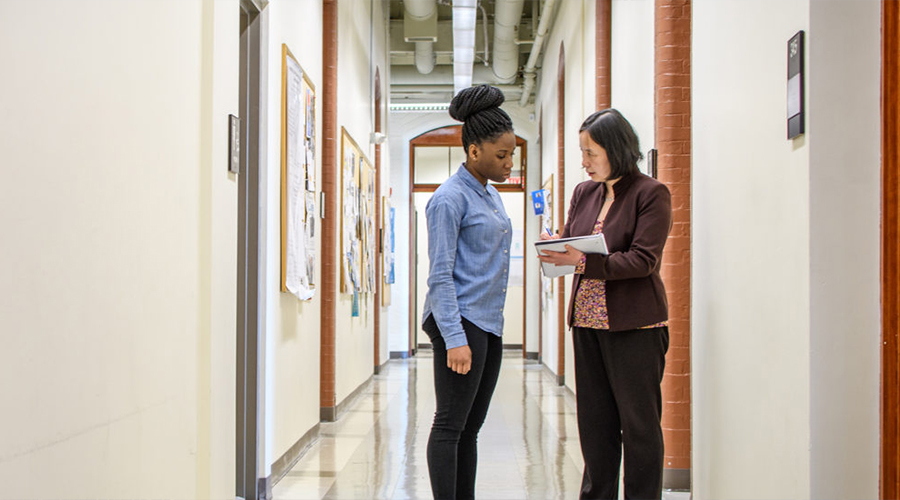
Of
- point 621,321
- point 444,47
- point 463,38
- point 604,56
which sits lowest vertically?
point 621,321

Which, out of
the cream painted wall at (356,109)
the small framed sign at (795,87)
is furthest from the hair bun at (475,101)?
the cream painted wall at (356,109)

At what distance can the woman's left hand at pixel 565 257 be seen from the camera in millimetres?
2363

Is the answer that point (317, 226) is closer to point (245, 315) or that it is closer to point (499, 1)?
point (245, 315)

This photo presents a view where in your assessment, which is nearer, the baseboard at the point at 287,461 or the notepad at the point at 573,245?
the notepad at the point at 573,245

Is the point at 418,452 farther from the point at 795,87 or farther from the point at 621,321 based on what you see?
the point at 795,87

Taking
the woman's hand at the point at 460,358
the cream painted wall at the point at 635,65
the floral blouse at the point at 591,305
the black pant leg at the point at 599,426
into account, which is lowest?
the black pant leg at the point at 599,426

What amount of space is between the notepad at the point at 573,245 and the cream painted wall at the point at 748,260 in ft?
1.55

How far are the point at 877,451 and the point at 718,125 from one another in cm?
133

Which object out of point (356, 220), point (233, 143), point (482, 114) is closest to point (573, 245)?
point (482, 114)

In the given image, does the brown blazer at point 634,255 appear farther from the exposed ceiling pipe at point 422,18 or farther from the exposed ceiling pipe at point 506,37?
the exposed ceiling pipe at point 422,18

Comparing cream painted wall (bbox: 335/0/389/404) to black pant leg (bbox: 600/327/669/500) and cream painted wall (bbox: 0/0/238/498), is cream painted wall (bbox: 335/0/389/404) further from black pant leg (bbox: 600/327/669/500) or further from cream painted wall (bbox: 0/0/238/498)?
black pant leg (bbox: 600/327/669/500)

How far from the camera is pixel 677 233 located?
138 inches

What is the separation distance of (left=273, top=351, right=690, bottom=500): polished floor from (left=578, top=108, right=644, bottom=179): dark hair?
165cm

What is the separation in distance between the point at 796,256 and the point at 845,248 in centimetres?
14
